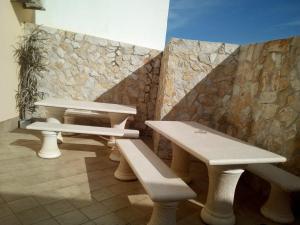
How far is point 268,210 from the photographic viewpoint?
254cm

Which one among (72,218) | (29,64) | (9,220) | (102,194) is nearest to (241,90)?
(102,194)

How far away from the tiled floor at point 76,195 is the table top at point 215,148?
2.46 feet

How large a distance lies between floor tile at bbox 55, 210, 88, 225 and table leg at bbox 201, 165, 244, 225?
3.86ft

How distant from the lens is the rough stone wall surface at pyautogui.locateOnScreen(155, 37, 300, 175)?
9.07ft

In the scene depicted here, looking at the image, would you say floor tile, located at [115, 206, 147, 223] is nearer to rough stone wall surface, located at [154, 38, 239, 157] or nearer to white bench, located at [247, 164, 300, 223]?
white bench, located at [247, 164, 300, 223]

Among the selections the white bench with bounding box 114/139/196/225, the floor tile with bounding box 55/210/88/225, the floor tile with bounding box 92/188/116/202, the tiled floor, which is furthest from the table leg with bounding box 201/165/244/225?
the floor tile with bounding box 55/210/88/225

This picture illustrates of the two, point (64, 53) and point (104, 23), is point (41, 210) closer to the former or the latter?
point (64, 53)

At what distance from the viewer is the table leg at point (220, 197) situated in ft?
7.41

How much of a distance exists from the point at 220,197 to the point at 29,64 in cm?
443

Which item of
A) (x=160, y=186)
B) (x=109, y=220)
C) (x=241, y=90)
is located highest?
(x=241, y=90)

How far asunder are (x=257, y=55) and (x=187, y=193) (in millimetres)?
2443

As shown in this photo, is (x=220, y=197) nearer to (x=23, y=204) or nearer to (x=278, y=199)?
(x=278, y=199)

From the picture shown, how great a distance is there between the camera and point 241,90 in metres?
3.70

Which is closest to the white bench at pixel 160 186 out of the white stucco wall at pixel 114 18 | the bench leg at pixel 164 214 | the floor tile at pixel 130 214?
the bench leg at pixel 164 214
